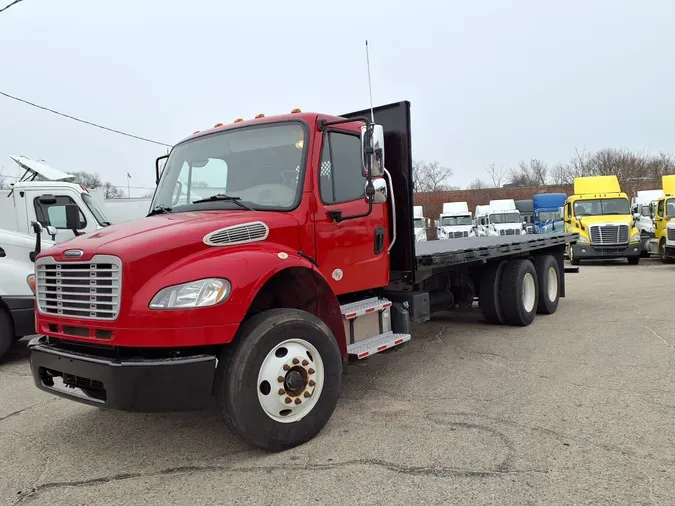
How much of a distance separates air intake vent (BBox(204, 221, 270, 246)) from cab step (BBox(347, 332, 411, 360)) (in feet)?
4.26

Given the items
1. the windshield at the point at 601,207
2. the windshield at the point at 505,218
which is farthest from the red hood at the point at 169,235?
the windshield at the point at 505,218

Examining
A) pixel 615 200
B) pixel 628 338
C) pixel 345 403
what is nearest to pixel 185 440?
pixel 345 403

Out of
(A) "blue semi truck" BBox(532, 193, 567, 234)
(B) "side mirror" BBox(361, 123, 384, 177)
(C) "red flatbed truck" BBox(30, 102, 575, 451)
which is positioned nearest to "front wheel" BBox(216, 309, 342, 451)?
(C) "red flatbed truck" BBox(30, 102, 575, 451)

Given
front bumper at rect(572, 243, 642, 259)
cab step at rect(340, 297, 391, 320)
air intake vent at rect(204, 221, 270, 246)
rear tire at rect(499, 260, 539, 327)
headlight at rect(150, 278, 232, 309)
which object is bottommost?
front bumper at rect(572, 243, 642, 259)

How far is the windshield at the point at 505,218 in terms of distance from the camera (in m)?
24.2

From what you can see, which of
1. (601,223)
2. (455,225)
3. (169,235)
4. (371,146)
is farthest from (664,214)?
(169,235)

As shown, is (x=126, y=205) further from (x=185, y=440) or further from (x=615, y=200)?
(x=615, y=200)

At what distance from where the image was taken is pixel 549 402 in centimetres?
466

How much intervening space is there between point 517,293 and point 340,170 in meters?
4.35

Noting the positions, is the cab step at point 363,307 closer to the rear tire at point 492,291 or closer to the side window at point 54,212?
the rear tire at point 492,291

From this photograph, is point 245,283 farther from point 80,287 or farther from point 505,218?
point 505,218

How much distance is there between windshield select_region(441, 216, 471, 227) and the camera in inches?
963

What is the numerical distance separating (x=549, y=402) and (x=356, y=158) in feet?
8.78

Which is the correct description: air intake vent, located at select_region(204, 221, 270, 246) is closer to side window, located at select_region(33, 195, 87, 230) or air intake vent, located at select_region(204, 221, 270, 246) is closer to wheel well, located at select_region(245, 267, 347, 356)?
wheel well, located at select_region(245, 267, 347, 356)
